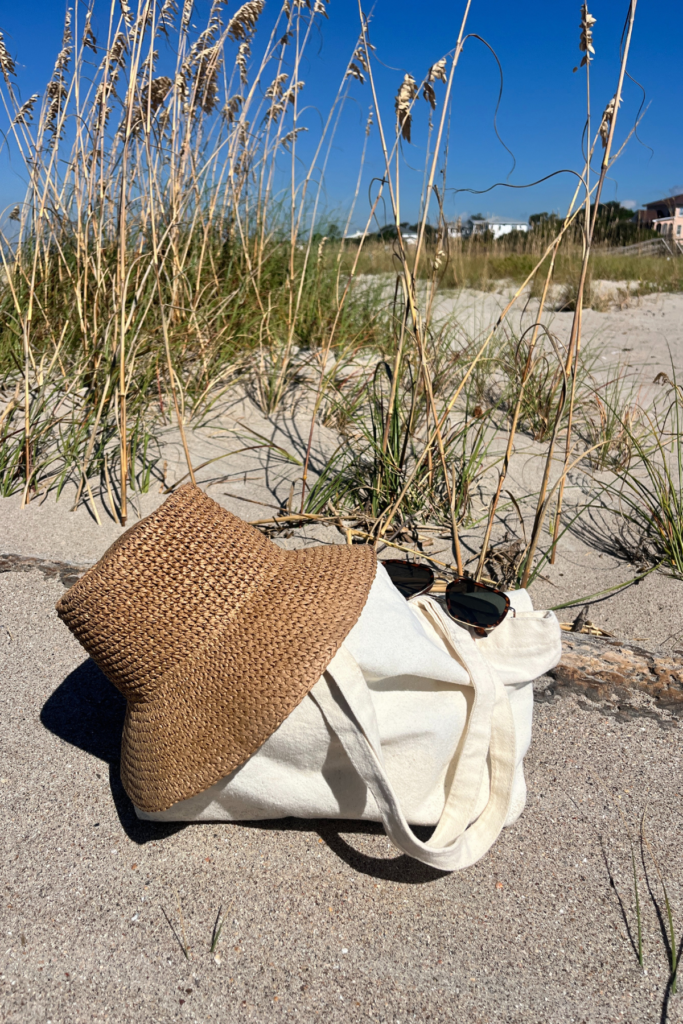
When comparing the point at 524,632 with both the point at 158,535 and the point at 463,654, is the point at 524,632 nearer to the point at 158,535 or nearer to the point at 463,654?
the point at 463,654

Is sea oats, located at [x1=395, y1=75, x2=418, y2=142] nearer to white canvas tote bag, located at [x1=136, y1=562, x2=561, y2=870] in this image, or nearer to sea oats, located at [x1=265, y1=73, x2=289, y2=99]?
white canvas tote bag, located at [x1=136, y1=562, x2=561, y2=870]

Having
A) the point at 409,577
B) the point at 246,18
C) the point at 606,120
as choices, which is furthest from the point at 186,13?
the point at 409,577

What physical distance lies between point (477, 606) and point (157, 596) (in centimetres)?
59

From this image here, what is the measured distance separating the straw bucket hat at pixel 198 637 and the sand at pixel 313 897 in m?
0.17

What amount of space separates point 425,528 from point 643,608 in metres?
0.68

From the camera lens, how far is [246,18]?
2480 mm

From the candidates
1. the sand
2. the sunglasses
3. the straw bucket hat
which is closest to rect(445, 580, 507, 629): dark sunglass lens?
the sunglasses

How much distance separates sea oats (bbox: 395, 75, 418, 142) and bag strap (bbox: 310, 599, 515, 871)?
47.6 inches

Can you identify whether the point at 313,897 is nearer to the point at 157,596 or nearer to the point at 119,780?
the point at 119,780

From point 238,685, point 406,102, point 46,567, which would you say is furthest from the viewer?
point 46,567

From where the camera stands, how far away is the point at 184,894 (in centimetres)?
109

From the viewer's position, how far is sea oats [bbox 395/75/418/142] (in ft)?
5.59

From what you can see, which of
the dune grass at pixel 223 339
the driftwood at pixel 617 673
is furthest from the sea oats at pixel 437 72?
the driftwood at pixel 617 673

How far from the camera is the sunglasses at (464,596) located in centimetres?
127
